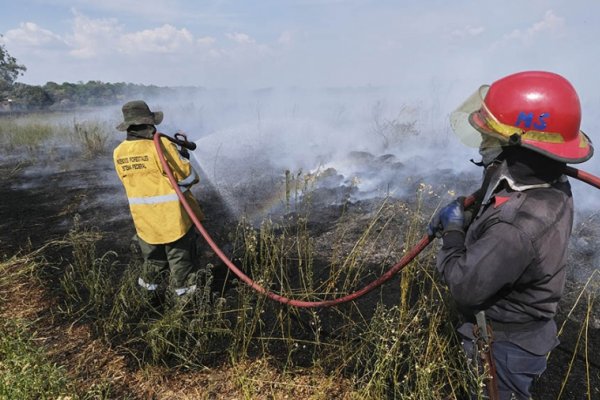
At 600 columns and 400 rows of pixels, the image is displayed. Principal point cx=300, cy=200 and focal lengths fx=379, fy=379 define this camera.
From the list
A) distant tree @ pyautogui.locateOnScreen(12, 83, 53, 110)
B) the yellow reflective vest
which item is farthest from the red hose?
distant tree @ pyautogui.locateOnScreen(12, 83, 53, 110)

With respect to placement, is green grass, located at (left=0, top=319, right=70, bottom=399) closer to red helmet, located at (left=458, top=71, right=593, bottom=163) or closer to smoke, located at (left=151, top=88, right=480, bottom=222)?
smoke, located at (left=151, top=88, right=480, bottom=222)

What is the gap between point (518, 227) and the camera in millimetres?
1498

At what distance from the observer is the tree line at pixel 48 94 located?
29.3 metres

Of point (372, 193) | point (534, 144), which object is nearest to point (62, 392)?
point (534, 144)

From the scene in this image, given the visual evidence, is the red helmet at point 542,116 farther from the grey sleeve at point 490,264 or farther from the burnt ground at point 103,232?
the burnt ground at point 103,232

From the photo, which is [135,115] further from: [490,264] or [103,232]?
[490,264]

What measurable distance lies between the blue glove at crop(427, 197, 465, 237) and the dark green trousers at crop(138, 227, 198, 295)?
7.97ft

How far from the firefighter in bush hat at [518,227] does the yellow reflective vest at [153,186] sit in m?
2.54

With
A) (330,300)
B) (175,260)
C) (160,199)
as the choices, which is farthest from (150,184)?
(330,300)

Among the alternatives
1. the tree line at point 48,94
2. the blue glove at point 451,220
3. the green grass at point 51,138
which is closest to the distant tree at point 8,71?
the tree line at point 48,94

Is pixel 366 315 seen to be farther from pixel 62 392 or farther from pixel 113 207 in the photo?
pixel 113 207

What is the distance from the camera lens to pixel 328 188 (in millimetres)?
7020

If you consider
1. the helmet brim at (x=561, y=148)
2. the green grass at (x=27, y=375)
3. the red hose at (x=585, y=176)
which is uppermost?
the helmet brim at (x=561, y=148)

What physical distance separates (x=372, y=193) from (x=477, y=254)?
5.09 metres
